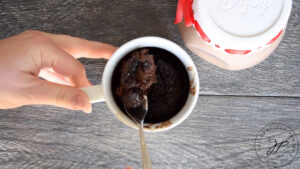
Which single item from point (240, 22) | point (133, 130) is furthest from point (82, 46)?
point (240, 22)

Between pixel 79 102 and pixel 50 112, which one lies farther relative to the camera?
pixel 50 112

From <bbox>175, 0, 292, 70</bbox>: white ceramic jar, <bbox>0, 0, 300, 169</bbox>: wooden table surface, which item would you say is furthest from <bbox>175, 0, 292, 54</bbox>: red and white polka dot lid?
<bbox>0, 0, 300, 169</bbox>: wooden table surface

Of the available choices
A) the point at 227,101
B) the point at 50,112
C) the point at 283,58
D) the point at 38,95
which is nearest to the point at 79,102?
the point at 38,95

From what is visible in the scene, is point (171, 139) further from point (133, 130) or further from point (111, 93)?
point (111, 93)

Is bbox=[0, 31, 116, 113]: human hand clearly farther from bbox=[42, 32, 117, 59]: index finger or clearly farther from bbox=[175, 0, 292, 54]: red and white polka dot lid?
bbox=[175, 0, 292, 54]: red and white polka dot lid

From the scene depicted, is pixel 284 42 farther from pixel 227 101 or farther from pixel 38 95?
pixel 38 95
